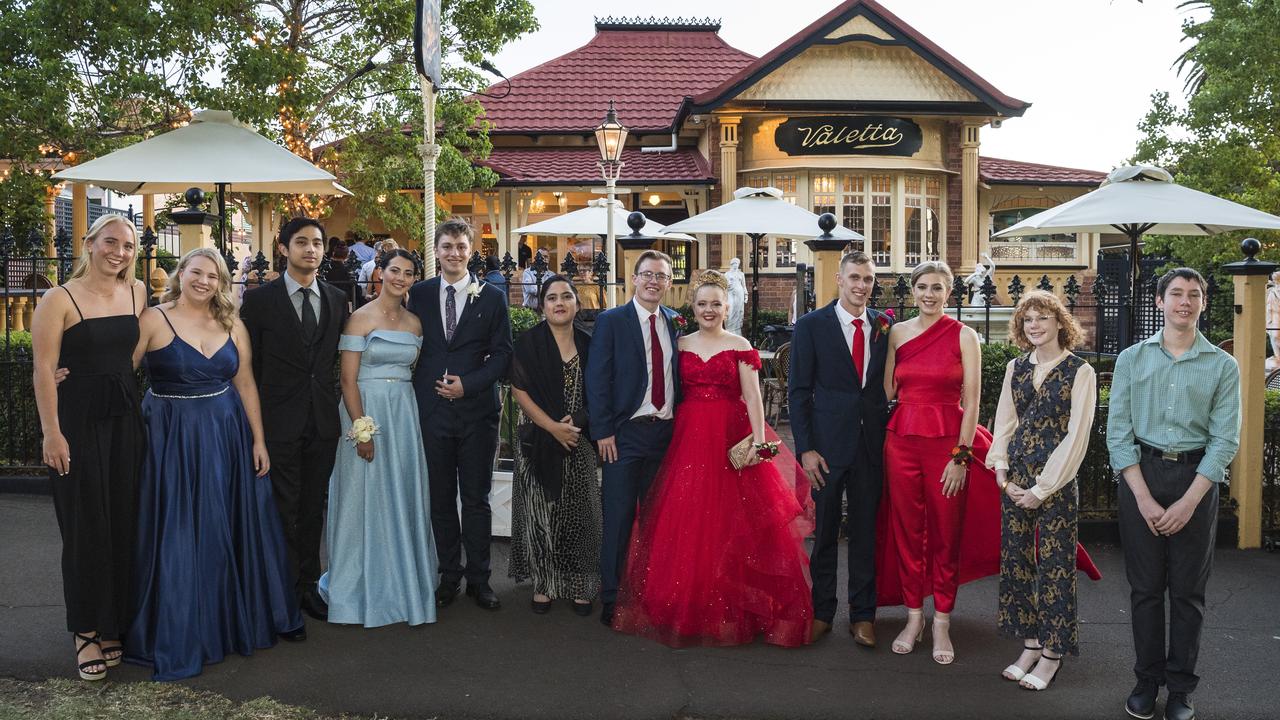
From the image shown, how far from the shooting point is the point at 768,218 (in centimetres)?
1298

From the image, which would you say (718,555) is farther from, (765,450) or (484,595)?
(484,595)

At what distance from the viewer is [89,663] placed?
14.9 ft

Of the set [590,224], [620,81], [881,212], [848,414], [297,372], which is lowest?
[848,414]

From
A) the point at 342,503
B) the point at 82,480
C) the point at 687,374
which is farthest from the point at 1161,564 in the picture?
the point at 82,480

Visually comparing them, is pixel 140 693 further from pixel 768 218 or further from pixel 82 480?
pixel 768 218

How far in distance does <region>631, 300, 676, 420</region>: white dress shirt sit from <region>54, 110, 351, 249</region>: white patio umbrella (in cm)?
391

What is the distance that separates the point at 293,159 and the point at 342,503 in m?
4.21

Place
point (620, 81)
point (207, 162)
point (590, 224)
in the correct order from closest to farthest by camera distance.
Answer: point (207, 162) → point (590, 224) → point (620, 81)

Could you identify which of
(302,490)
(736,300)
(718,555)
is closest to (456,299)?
(302,490)

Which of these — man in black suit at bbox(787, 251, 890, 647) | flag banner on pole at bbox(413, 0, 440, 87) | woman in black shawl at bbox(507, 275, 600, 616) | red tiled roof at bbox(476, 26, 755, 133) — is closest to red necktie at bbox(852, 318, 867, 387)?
man in black suit at bbox(787, 251, 890, 647)

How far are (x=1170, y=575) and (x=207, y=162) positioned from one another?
7.51m

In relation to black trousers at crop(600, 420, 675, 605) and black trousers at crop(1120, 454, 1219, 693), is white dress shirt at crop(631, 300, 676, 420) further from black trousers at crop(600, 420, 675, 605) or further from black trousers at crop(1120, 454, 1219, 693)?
black trousers at crop(1120, 454, 1219, 693)

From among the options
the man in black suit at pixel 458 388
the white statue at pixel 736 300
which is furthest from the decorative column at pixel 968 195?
the man in black suit at pixel 458 388

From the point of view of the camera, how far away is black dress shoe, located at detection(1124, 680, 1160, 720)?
13.8 ft
